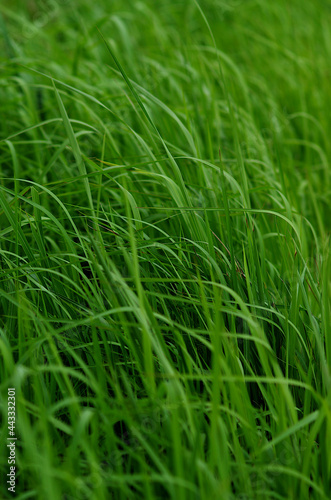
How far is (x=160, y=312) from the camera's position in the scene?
57.1 inches

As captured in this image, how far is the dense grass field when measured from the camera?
1.05m

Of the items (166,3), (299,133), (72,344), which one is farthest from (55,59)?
(72,344)

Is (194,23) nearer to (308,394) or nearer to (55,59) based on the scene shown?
(55,59)

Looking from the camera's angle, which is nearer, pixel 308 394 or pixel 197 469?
pixel 197 469

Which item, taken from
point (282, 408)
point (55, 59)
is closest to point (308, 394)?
point (282, 408)

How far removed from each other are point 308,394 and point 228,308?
0.91 ft

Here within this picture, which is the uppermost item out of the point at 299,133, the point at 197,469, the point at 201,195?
the point at 299,133

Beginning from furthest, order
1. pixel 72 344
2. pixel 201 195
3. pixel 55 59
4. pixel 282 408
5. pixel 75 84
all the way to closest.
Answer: pixel 55 59
pixel 75 84
pixel 201 195
pixel 72 344
pixel 282 408

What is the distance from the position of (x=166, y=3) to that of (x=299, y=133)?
177cm

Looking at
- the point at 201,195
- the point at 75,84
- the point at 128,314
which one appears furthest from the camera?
the point at 75,84

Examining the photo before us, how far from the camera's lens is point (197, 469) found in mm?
993

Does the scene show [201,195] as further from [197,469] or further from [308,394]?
[197,469]

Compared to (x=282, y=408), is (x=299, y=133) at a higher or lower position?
higher

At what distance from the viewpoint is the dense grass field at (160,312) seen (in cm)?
105
